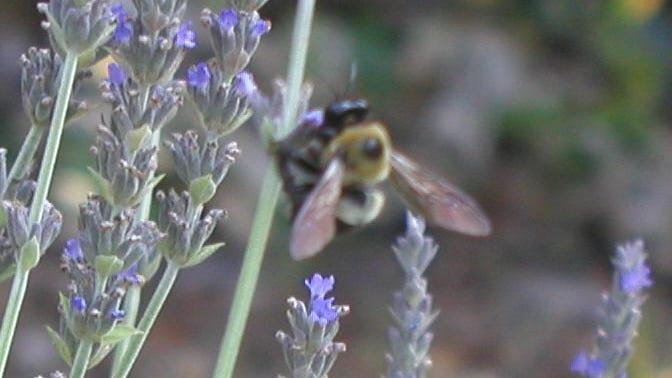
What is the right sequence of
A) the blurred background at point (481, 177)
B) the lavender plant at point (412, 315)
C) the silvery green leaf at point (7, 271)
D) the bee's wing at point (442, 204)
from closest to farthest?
the silvery green leaf at point (7, 271)
the lavender plant at point (412, 315)
the bee's wing at point (442, 204)
the blurred background at point (481, 177)

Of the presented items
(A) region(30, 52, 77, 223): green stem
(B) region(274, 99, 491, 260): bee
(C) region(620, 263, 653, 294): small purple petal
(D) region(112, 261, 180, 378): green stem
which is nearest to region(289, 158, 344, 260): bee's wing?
(B) region(274, 99, 491, 260): bee

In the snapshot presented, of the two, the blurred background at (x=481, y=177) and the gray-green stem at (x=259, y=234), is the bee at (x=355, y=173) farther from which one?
the blurred background at (x=481, y=177)

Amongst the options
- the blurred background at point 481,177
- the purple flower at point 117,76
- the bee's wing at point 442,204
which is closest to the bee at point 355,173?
the bee's wing at point 442,204

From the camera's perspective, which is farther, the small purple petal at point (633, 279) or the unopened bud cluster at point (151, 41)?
the small purple petal at point (633, 279)

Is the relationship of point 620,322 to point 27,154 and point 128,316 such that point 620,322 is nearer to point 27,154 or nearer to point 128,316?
point 128,316

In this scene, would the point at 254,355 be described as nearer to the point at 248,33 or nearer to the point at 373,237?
the point at 373,237

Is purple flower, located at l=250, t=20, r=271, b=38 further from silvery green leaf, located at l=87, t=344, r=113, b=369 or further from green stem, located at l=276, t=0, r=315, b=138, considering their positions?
silvery green leaf, located at l=87, t=344, r=113, b=369

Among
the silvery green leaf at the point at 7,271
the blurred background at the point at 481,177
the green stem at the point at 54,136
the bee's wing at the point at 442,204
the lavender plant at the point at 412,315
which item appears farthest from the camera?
the blurred background at the point at 481,177

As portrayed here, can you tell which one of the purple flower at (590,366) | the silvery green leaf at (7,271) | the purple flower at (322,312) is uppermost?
the silvery green leaf at (7,271)
